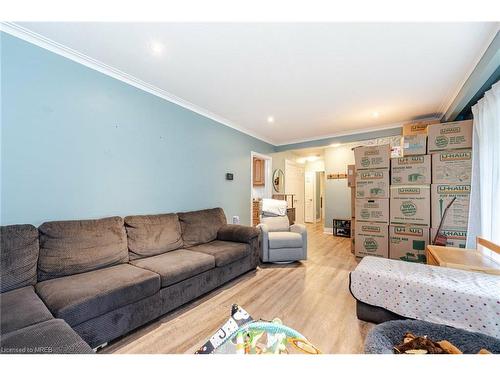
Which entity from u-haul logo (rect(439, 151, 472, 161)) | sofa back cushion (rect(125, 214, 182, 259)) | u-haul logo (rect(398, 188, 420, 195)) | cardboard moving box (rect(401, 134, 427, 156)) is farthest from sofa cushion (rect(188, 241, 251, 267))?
u-haul logo (rect(439, 151, 472, 161))

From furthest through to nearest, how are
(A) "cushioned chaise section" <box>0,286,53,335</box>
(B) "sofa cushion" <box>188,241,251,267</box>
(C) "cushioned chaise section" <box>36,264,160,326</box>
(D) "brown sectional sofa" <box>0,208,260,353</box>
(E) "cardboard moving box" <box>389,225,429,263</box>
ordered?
(E) "cardboard moving box" <box>389,225,429,263</box>, (B) "sofa cushion" <box>188,241,251,267</box>, (C) "cushioned chaise section" <box>36,264,160,326</box>, (D) "brown sectional sofa" <box>0,208,260,353</box>, (A) "cushioned chaise section" <box>0,286,53,335</box>

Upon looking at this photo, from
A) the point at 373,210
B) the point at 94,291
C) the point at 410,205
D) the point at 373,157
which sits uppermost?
the point at 373,157

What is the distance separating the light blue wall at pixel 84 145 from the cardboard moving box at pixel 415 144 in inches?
129

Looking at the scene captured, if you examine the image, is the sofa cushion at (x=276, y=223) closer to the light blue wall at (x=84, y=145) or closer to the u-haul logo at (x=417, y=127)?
the light blue wall at (x=84, y=145)

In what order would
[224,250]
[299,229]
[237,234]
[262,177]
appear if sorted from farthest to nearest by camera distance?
[262,177] < [299,229] < [237,234] < [224,250]

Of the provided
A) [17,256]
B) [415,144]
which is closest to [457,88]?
[415,144]

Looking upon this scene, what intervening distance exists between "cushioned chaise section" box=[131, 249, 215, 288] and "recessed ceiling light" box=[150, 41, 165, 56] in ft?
6.70

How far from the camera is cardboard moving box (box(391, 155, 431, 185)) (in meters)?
2.98

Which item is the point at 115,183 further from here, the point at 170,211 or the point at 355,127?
the point at 355,127

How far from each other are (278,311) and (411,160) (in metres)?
3.00

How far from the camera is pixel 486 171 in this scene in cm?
224

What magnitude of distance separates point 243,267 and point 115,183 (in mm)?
1876

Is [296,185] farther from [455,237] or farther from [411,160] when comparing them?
[455,237]

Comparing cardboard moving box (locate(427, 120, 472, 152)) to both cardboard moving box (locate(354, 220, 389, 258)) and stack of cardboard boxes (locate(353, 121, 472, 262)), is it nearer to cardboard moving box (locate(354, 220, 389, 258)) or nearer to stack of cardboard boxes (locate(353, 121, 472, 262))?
stack of cardboard boxes (locate(353, 121, 472, 262))
